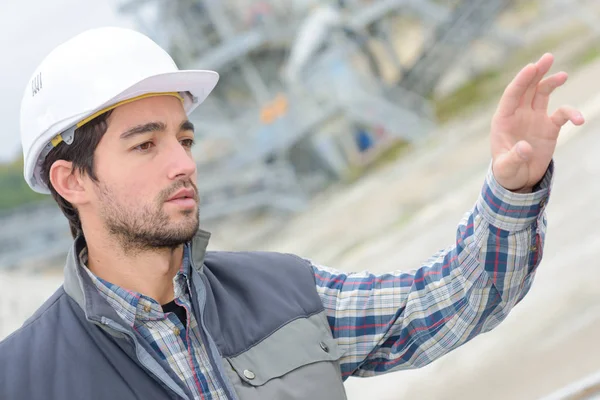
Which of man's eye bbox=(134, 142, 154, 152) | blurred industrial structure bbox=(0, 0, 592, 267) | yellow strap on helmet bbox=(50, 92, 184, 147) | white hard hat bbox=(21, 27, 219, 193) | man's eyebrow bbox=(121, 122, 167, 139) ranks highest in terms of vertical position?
blurred industrial structure bbox=(0, 0, 592, 267)

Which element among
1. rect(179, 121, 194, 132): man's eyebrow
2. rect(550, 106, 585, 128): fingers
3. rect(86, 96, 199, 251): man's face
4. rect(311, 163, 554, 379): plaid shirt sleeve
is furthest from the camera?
rect(179, 121, 194, 132): man's eyebrow

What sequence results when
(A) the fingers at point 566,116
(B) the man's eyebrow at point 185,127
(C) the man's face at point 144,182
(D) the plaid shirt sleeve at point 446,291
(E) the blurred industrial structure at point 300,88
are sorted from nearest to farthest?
(A) the fingers at point 566,116, (D) the plaid shirt sleeve at point 446,291, (C) the man's face at point 144,182, (B) the man's eyebrow at point 185,127, (E) the blurred industrial structure at point 300,88

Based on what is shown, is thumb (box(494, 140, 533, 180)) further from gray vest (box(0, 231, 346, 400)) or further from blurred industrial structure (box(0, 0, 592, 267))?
blurred industrial structure (box(0, 0, 592, 267))

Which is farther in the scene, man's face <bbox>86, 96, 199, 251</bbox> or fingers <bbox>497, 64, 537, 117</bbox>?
man's face <bbox>86, 96, 199, 251</bbox>

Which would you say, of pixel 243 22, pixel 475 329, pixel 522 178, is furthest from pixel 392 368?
pixel 243 22

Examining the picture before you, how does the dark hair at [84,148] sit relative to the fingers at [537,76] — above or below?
above

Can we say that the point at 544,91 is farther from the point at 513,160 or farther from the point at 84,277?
the point at 84,277

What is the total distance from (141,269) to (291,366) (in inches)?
23.8

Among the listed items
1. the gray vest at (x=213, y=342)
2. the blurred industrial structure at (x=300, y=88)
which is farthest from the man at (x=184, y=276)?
the blurred industrial structure at (x=300, y=88)

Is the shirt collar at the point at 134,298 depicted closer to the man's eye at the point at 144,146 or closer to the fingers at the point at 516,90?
the man's eye at the point at 144,146

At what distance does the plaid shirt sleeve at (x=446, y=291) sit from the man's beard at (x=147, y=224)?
1.79ft

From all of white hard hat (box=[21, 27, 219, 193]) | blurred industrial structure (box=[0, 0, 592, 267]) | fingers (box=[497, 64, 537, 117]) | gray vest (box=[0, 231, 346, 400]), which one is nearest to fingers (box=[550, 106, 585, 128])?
fingers (box=[497, 64, 537, 117])

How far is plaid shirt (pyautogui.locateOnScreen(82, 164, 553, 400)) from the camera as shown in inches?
82.0

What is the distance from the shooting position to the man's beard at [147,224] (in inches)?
85.9
